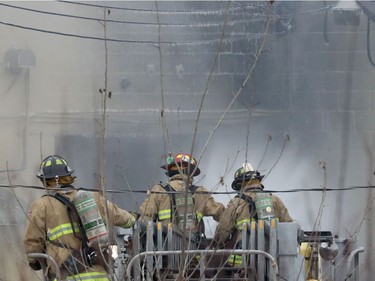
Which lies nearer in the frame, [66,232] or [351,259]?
[66,232]

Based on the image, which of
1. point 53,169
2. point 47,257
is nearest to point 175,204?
point 53,169

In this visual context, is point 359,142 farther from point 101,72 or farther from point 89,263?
point 89,263

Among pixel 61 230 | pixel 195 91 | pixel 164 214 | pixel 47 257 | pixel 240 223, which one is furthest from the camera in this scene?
pixel 195 91

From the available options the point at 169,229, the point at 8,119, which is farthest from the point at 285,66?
the point at 169,229

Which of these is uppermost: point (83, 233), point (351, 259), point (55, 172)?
point (55, 172)

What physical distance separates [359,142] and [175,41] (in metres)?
2.99

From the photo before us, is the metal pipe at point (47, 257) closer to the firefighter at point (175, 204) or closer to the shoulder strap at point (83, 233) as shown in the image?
the shoulder strap at point (83, 233)

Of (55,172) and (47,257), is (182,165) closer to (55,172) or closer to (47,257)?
(55,172)

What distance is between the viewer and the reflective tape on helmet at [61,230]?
27.7 ft

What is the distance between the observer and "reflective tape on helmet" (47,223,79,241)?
845 cm

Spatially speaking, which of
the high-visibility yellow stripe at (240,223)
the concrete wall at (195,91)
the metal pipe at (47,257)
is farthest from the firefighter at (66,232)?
the concrete wall at (195,91)

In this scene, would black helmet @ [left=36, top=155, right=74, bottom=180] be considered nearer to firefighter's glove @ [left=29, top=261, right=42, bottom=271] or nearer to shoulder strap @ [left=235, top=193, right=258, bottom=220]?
firefighter's glove @ [left=29, top=261, right=42, bottom=271]

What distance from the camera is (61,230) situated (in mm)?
8453

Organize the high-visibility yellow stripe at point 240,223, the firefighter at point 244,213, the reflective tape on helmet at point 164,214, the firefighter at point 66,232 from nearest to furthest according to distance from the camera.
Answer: the firefighter at point 66,232 < the firefighter at point 244,213 < the high-visibility yellow stripe at point 240,223 < the reflective tape on helmet at point 164,214
